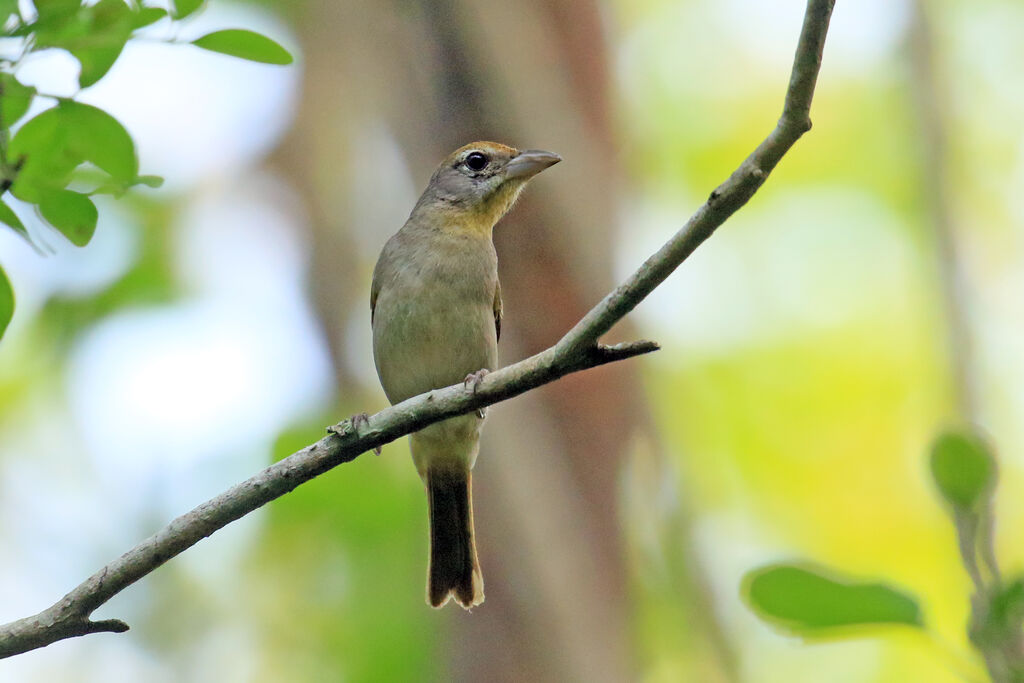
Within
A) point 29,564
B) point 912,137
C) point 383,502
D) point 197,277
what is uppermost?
point 912,137

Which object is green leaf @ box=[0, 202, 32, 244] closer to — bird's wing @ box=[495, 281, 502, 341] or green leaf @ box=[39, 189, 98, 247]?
green leaf @ box=[39, 189, 98, 247]

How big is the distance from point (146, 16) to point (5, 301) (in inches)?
27.6

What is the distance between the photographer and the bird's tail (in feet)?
18.0

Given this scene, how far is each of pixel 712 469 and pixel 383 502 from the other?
17.7 feet

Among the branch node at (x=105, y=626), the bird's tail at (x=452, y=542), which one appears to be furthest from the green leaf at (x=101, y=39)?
the bird's tail at (x=452, y=542)

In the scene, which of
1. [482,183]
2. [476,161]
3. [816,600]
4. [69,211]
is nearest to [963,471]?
[816,600]

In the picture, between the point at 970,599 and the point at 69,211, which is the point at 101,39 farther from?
the point at 970,599

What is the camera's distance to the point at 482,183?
5785 millimetres

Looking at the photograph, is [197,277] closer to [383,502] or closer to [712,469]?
[383,502]

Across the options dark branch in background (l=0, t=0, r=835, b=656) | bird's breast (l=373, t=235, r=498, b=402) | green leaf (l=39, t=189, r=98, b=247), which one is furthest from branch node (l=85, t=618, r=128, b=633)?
bird's breast (l=373, t=235, r=498, b=402)

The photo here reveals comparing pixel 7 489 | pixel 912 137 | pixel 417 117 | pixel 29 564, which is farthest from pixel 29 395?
pixel 912 137

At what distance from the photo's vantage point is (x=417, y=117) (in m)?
7.14

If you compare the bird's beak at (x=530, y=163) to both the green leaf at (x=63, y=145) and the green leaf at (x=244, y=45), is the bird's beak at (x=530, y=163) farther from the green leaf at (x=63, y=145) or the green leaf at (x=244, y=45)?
the green leaf at (x=63, y=145)

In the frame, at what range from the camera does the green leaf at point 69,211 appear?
8.23 feet
